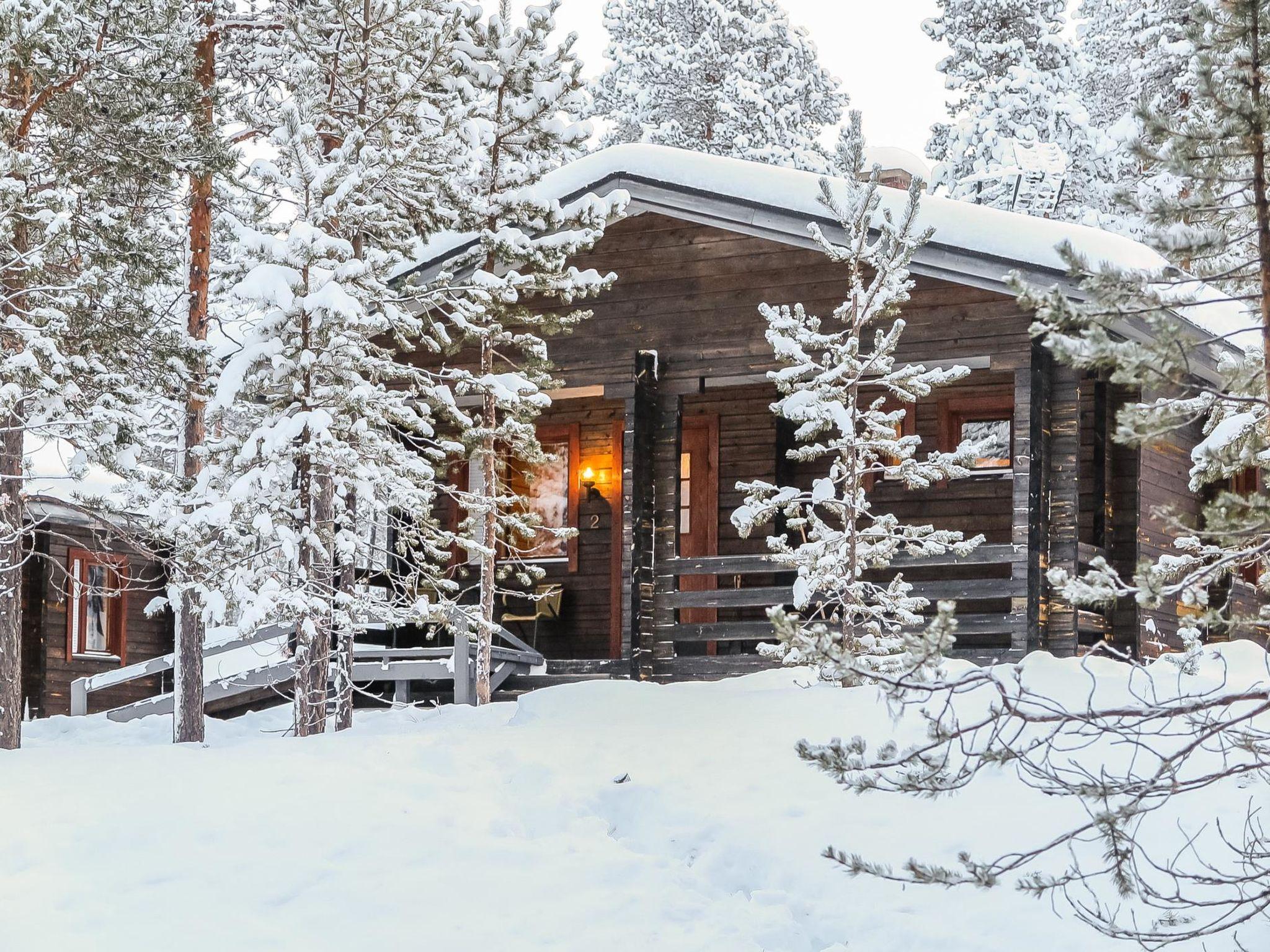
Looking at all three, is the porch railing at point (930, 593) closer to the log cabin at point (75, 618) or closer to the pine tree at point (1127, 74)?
the log cabin at point (75, 618)

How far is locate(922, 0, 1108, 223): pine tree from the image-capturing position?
2884 centimetres

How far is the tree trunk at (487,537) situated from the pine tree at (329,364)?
0.51m

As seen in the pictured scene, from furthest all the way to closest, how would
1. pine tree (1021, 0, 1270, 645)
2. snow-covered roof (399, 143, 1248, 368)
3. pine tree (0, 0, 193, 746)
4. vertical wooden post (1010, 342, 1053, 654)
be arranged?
vertical wooden post (1010, 342, 1053, 654) < snow-covered roof (399, 143, 1248, 368) < pine tree (0, 0, 193, 746) < pine tree (1021, 0, 1270, 645)

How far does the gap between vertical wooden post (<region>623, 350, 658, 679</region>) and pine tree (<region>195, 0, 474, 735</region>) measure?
1806 mm

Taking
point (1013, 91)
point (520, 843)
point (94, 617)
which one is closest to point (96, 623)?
point (94, 617)

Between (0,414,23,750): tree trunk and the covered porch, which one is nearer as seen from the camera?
(0,414,23,750): tree trunk

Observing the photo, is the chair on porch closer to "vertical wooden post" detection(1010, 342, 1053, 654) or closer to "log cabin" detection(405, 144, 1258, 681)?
"log cabin" detection(405, 144, 1258, 681)

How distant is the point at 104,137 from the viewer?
11.9 meters

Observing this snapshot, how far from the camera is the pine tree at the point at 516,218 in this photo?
41.8 ft

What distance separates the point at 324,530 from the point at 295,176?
111 inches

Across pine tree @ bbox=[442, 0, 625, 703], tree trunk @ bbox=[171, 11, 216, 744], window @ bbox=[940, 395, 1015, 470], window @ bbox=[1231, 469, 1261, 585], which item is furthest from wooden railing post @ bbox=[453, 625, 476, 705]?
window @ bbox=[1231, 469, 1261, 585]

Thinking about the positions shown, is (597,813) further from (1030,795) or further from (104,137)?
(104,137)

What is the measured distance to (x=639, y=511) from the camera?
13.6 meters

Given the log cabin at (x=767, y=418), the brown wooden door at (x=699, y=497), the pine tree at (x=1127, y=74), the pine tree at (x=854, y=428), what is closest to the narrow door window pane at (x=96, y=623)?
the log cabin at (x=767, y=418)
